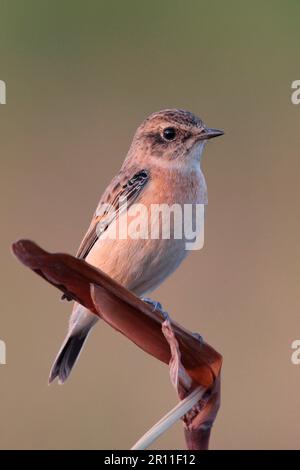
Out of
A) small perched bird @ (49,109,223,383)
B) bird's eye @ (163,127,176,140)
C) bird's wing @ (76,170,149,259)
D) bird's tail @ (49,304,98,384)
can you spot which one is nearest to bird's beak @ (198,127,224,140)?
small perched bird @ (49,109,223,383)

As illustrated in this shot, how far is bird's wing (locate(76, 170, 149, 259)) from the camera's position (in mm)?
3549

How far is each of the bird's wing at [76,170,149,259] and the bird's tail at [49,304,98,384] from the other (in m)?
0.37

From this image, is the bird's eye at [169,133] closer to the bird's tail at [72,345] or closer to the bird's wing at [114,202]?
the bird's wing at [114,202]

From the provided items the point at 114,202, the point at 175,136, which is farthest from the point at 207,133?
the point at 114,202

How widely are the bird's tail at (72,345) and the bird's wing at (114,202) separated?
0.37m

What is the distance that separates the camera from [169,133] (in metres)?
3.69

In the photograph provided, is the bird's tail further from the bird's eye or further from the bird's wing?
the bird's eye

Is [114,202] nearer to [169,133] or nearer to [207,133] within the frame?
[169,133]

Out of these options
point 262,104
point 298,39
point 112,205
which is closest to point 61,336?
point 112,205

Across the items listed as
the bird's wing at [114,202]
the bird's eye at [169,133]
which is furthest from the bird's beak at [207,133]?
the bird's wing at [114,202]

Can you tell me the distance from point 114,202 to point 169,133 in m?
0.41

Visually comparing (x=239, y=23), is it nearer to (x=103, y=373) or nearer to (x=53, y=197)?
(x=53, y=197)

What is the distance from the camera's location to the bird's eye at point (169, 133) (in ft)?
12.1

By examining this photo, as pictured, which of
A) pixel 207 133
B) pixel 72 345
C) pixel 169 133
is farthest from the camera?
pixel 72 345
